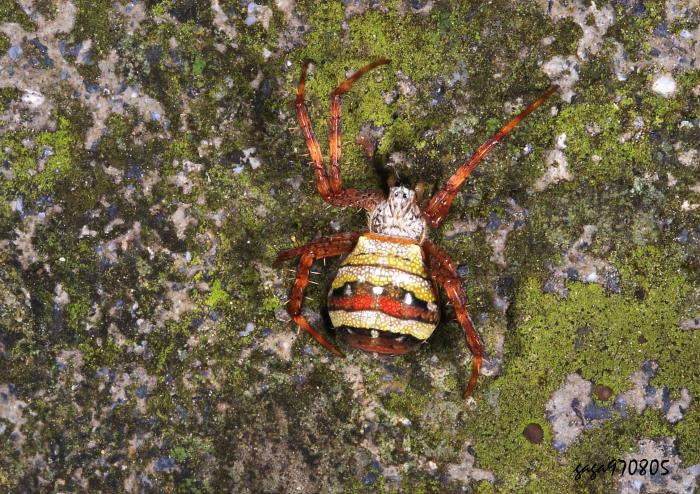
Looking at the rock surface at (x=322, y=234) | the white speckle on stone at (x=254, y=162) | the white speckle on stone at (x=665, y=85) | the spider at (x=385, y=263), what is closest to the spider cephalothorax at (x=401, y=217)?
the spider at (x=385, y=263)

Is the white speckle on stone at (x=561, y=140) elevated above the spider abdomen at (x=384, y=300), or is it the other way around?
the white speckle on stone at (x=561, y=140)

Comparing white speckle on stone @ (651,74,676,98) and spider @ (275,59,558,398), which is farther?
white speckle on stone @ (651,74,676,98)

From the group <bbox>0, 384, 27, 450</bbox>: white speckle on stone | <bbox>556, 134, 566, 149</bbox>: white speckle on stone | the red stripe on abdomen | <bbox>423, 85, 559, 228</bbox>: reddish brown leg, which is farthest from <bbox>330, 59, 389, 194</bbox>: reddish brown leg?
<bbox>0, 384, 27, 450</bbox>: white speckle on stone

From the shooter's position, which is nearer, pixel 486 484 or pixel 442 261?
pixel 442 261

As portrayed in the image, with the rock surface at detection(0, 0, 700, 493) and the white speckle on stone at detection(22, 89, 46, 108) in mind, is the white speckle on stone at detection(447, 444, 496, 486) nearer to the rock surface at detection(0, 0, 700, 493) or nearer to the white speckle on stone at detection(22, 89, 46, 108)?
the rock surface at detection(0, 0, 700, 493)

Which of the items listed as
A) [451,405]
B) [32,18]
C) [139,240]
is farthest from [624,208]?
[32,18]

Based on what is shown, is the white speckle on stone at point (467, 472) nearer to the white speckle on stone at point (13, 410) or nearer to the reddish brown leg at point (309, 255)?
the reddish brown leg at point (309, 255)

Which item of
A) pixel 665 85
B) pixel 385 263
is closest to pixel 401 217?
pixel 385 263

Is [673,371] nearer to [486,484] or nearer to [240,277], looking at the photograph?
[486,484]
